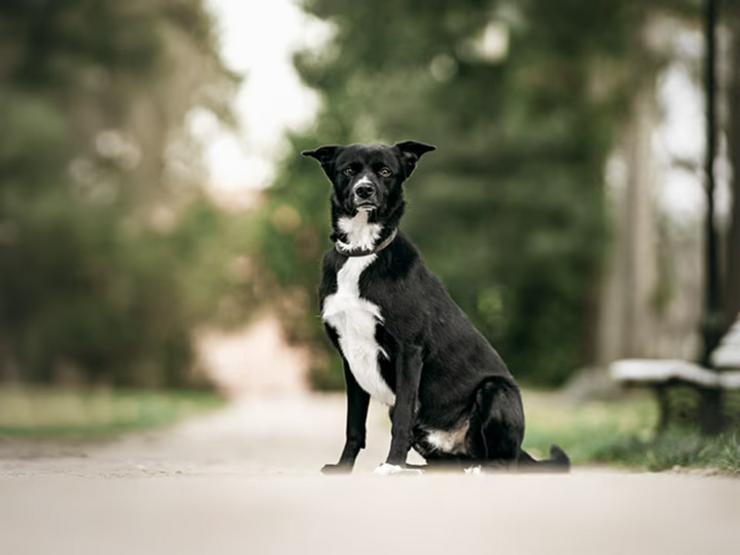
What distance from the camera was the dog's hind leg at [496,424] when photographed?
3.81 metres

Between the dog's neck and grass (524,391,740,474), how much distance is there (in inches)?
69.5

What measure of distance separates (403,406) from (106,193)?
16.3 meters

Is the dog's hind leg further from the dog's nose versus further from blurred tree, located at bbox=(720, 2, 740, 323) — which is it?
blurred tree, located at bbox=(720, 2, 740, 323)

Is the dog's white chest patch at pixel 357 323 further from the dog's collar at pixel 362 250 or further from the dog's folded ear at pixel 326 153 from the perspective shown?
the dog's folded ear at pixel 326 153

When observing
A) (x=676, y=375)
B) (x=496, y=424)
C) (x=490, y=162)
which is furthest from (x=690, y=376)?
(x=490, y=162)

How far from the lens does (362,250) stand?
12.3 feet

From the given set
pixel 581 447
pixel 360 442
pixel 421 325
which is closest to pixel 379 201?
pixel 421 325

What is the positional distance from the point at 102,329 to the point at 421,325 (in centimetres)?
1617

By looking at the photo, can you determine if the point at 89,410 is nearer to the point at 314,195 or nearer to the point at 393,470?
the point at 314,195

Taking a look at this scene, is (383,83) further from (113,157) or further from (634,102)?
(113,157)

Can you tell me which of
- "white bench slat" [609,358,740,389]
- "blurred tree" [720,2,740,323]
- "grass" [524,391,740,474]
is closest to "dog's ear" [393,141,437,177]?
"grass" [524,391,740,474]

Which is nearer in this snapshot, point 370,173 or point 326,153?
point 370,173

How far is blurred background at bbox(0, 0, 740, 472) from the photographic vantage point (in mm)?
16672

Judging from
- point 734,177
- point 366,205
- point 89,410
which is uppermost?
point 734,177
